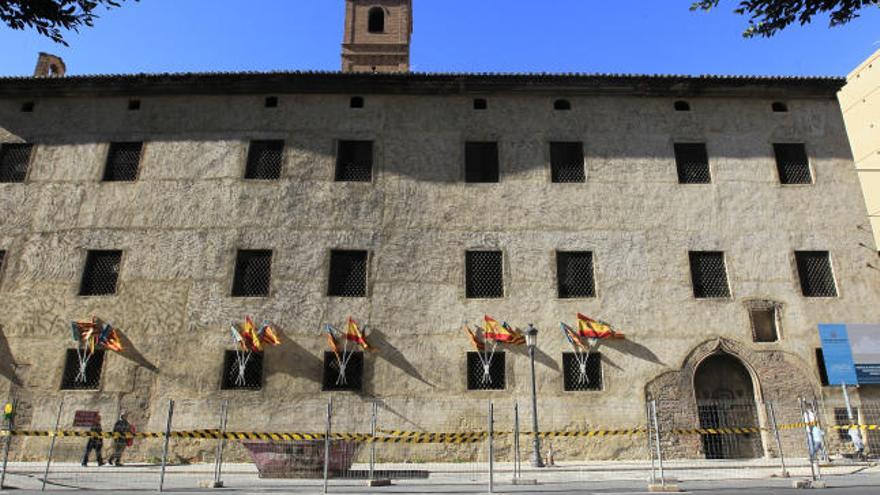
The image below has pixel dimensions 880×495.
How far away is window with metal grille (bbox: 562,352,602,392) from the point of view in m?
15.1

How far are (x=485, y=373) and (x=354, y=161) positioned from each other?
23.9ft

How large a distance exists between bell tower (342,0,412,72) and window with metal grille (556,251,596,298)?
1796cm

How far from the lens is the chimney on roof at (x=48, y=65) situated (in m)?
22.7

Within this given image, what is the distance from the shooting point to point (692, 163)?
17391 mm

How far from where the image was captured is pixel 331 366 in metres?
15.2

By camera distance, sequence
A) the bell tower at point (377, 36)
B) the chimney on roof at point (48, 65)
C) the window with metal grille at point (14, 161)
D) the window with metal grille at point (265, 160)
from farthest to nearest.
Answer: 1. the bell tower at point (377, 36)
2. the chimney on roof at point (48, 65)
3. the window with metal grille at point (14, 161)
4. the window with metal grille at point (265, 160)

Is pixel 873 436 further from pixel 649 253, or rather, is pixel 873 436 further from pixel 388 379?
pixel 388 379

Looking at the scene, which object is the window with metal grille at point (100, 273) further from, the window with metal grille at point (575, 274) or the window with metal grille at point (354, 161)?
the window with metal grille at point (575, 274)

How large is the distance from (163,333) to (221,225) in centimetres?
327

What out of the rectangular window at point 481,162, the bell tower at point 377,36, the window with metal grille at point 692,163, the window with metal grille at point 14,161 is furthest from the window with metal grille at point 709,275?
the window with metal grille at point 14,161

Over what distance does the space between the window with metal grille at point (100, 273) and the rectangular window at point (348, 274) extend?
5911 millimetres

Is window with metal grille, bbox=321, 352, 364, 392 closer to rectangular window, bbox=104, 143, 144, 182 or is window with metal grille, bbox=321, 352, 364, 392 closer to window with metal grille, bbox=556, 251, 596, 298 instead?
window with metal grille, bbox=556, 251, 596, 298

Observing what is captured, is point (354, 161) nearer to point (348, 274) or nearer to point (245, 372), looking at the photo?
point (348, 274)

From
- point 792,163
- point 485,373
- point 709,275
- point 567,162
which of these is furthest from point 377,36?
point 485,373
